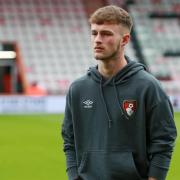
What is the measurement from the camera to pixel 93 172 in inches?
164

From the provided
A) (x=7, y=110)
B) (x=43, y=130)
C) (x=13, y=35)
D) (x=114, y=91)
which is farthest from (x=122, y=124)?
(x=13, y=35)

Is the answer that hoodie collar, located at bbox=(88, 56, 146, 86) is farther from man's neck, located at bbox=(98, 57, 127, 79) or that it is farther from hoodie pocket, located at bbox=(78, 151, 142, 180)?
hoodie pocket, located at bbox=(78, 151, 142, 180)

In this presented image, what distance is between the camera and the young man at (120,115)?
4035 millimetres

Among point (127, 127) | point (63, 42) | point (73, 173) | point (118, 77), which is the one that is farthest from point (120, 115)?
point (63, 42)

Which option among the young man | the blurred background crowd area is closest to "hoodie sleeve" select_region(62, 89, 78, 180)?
the young man

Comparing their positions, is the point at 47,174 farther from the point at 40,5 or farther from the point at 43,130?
the point at 40,5

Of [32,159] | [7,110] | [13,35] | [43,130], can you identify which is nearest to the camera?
[32,159]

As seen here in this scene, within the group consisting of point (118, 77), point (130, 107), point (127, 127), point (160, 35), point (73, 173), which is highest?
point (118, 77)

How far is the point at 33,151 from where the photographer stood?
13625mm

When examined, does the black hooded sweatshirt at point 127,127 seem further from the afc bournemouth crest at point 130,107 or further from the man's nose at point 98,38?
the man's nose at point 98,38

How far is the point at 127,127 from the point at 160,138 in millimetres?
209

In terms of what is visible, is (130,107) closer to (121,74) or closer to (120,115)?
(120,115)

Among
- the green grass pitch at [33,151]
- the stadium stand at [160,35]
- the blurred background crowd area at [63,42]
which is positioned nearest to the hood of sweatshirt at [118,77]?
the green grass pitch at [33,151]

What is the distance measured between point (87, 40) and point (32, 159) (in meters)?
19.6
